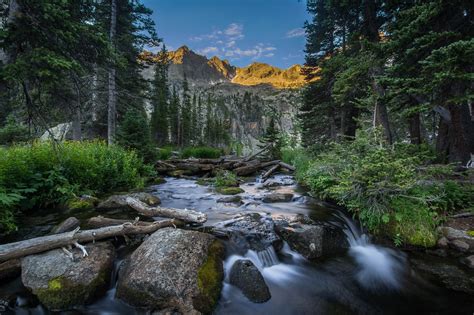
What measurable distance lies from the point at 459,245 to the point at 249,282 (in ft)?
16.0

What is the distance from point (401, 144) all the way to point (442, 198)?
5.79 feet

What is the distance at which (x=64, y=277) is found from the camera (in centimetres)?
343

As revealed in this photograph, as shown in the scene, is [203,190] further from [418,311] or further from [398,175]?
[418,311]

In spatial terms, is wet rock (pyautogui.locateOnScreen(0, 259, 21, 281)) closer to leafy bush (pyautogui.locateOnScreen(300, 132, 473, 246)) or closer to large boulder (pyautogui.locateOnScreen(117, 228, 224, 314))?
large boulder (pyautogui.locateOnScreen(117, 228, 224, 314))

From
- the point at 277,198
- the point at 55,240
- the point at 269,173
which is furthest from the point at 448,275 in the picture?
the point at 269,173

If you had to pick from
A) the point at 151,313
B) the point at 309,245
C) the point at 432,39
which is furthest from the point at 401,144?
the point at 151,313

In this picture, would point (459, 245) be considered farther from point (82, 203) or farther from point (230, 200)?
point (82, 203)

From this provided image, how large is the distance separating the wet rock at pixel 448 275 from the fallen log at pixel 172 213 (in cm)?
489

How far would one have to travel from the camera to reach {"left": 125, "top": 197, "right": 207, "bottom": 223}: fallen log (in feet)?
18.7

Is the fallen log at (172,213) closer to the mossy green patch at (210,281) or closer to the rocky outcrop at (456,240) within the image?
the mossy green patch at (210,281)

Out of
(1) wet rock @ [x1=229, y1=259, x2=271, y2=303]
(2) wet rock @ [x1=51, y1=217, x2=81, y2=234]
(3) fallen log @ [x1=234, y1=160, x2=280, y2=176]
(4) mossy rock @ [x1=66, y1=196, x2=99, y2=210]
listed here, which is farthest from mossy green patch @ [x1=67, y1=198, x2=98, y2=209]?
(3) fallen log @ [x1=234, y1=160, x2=280, y2=176]

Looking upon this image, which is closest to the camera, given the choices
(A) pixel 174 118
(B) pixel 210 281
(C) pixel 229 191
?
(B) pixel 210 281

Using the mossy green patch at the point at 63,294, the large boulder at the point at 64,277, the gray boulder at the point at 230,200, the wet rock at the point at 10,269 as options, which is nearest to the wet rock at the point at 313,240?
the gray boulder at the point at 230,200

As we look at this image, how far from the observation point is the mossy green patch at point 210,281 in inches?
134
